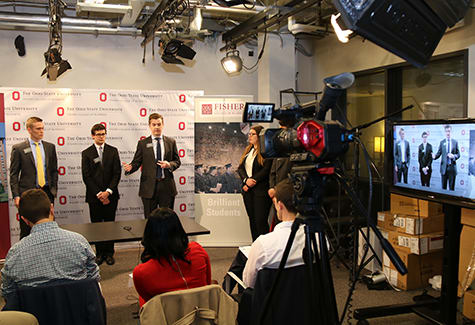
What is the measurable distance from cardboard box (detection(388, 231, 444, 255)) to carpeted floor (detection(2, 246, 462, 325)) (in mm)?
403

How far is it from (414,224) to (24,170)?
3988 mm

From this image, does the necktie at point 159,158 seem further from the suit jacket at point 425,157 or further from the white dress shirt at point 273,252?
the white dress shirt at point 273,252

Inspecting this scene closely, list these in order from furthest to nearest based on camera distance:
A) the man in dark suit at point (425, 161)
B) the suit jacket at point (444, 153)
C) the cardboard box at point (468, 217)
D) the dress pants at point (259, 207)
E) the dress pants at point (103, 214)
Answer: the dress pants at point (259, 207) < the dress pants at point (103, 214) < the cardboard box at point (468, 217) < the man in dark suit at point (425, 161) < the suit jacket at point (444, 153)

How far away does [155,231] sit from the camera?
7.04 ft

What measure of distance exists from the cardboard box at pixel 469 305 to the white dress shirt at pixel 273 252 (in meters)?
1.97

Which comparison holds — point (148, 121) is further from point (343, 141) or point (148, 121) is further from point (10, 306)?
point (343, 141)

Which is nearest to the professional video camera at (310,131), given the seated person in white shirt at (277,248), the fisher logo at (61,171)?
the seated person in white shirt at (277,248)

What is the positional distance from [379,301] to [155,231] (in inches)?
96.0

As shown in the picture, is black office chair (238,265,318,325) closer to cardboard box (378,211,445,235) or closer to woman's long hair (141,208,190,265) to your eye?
woman's long hair (141,208,190,265)

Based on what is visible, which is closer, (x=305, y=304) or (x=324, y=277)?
(x=324, y=277)

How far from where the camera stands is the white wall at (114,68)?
5539 mm

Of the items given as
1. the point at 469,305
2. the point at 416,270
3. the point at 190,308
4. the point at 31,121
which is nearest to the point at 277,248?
the point at 190,308

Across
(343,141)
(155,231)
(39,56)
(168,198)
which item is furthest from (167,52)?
(343,141)

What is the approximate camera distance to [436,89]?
451 centimetres
